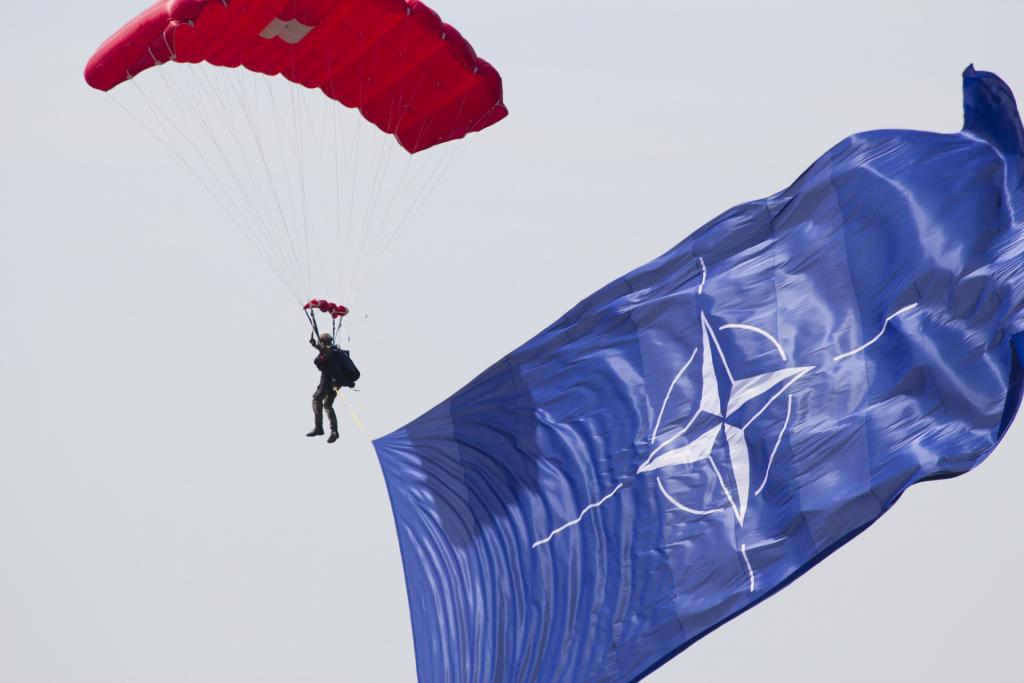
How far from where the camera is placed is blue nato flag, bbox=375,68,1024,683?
800 inches

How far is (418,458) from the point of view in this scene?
21609 mm

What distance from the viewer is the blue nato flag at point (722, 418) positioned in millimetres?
20328

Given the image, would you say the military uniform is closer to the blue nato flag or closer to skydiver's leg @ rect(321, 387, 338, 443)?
skydiver's leg @ rect(321, 387, 338, 443)

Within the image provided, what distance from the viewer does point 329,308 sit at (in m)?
22.5

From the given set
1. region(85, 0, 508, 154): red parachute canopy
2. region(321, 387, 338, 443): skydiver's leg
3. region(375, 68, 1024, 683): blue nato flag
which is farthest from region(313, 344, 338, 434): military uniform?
region(85, 0, 508, 154): red parachute canopy

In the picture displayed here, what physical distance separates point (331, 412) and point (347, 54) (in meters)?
2.92

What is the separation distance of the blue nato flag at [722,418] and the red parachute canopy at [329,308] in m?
1.34

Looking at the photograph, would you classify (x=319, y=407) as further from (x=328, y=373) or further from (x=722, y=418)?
(x=722, y=418)

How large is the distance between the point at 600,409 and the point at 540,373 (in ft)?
1.86

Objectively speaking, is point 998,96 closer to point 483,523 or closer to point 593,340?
point 593,340

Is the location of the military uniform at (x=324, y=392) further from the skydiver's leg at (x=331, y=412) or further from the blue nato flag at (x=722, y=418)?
the blue nato flag at (x=722, y=418)

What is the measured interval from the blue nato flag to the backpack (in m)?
1.05

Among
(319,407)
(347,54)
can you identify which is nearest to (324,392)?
(319,407)

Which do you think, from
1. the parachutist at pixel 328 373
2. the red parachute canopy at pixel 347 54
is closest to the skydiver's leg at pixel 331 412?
the parachutist at pixel 328 373
